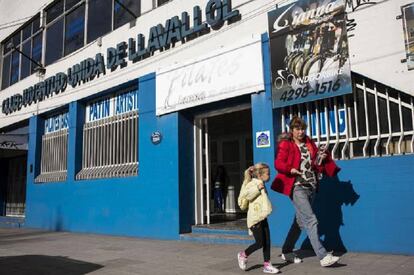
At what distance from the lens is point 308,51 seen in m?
7.37

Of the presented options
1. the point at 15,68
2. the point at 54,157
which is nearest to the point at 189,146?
the point at 54,157

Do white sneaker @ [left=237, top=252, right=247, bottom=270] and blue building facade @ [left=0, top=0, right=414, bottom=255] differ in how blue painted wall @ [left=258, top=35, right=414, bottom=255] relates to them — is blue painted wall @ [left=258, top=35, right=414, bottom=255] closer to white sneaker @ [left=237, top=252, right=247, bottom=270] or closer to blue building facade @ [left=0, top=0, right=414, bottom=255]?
blue building facade @ [left=0, top=0, right=414, bottom=255]

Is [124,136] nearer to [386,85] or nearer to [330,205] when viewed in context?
[330,205]

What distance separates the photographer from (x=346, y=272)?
207 inches

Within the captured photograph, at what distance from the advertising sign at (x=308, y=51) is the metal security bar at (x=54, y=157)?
26.8 ft

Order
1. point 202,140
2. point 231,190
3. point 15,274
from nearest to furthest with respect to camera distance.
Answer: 1. point 15,274
2. point 202,140
3. point 231,190

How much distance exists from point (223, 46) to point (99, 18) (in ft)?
18.5

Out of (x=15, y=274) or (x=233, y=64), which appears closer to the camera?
(x=15, y=274)

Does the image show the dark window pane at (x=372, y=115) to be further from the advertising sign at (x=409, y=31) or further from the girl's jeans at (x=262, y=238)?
the girl's jeans at (x=262, y=238)

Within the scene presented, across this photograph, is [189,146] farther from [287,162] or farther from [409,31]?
[409,31]

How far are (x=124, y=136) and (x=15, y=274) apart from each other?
540 centimetres

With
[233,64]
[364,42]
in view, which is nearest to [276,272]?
[364,42]

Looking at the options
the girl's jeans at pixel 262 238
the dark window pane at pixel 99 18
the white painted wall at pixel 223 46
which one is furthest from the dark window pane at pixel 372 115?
the dark window pane at pixel 99 18

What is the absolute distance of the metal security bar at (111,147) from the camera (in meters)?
10.9
